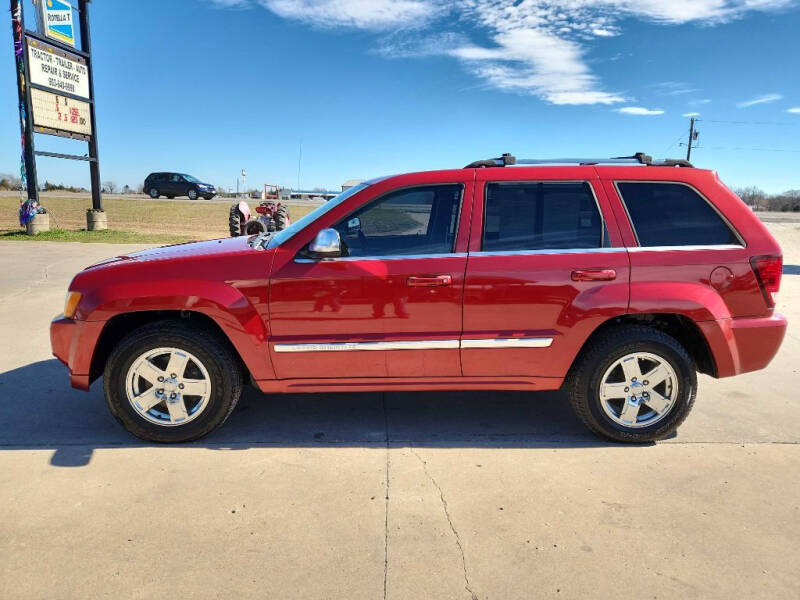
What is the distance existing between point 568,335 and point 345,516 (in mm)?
1708

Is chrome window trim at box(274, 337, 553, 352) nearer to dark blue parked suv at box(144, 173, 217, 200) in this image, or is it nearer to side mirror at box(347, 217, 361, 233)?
side mirror at box(347, 217, 361, 233)

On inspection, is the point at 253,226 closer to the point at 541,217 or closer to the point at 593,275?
the point at 541,217

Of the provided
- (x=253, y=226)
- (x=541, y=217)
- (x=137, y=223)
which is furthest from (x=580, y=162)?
(x=137, y=223)

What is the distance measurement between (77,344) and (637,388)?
3.53 meters

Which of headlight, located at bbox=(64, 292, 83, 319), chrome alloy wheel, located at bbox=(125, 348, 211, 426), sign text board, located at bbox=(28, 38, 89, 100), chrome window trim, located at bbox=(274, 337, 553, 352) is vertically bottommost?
chrome alloy wheel, located at bbox=(125, 348, 211, 426)

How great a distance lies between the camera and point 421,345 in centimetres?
353

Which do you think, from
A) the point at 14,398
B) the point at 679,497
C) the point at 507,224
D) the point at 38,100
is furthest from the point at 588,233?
the point at 38,100

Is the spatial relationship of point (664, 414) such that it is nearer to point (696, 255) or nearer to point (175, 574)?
point (696, 255)

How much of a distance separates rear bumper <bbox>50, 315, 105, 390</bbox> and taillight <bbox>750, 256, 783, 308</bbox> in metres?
4.05

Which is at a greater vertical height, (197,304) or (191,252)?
(191,252)

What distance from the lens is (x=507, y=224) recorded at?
3.58 metres

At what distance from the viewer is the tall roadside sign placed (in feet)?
48.6

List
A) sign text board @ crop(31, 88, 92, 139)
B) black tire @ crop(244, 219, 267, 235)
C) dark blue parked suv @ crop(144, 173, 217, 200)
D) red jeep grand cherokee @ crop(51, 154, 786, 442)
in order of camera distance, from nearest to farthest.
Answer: red jeep grand cherokee @ crop(51, 154, 786, 442) < black tire @ crop(244, 219, 267, 235) < sign text board @ crop(31, 88, 92, 139) < dark blue parked suv @ crop(144, 173, 217, 200)

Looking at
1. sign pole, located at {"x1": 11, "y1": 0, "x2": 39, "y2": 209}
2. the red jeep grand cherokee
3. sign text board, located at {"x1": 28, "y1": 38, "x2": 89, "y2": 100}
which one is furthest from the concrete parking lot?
sign text board, located at {"x1": 28, "y1": 38, "x2": 89, "y2": 100}
